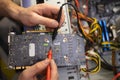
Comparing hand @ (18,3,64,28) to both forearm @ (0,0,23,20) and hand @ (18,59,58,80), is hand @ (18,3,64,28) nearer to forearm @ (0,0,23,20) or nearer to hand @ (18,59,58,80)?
forearm @ (0,0,23,20)

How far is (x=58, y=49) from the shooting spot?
881mm

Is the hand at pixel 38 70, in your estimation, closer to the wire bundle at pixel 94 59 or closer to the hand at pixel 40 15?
the hand at pixel 40 15

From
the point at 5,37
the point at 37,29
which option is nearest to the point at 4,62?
the point at 5,37

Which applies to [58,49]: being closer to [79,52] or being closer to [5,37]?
[79,52]

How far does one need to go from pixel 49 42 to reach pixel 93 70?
0.38 m

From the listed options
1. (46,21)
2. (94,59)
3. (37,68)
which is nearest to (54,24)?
(46,21)

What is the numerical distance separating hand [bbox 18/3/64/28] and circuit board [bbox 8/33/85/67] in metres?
0.05

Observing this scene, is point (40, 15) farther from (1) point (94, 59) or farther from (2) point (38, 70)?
(1) point (94, 59)

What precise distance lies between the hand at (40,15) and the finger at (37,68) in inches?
6.8

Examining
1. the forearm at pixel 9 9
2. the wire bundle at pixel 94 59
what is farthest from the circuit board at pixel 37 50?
the wire bundle at pixel 94 59

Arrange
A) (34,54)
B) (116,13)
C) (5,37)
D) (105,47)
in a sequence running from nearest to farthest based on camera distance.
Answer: (34,54)
(5,37)
(105,47)
(116,13)

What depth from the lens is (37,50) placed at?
2.85 feet

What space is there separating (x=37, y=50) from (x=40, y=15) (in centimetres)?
16

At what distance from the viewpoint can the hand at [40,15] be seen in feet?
2.89
